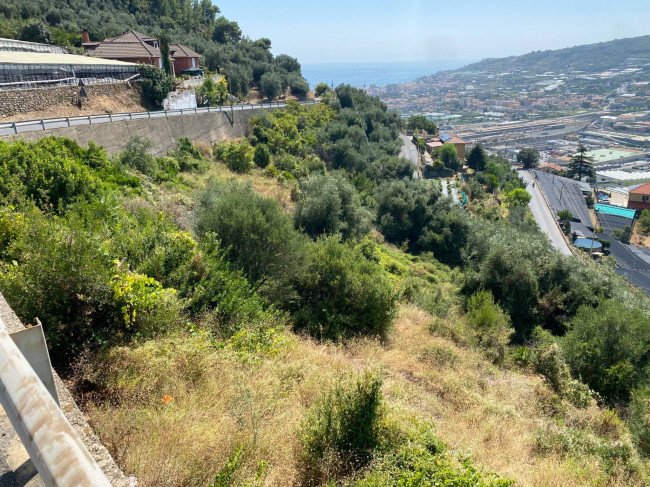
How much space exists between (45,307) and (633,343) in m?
12.9

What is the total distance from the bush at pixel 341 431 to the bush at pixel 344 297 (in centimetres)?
539

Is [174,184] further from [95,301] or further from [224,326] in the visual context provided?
[95,301]

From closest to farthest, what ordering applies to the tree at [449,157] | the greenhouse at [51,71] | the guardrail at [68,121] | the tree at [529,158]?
the guardrail at [68,121], the greenhouse at [51,71], the tree at [449,157], the tree at [529,158]

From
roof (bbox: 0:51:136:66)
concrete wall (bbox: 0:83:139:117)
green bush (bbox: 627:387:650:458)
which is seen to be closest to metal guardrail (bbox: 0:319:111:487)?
green bush (bbox: 627:387:650:458)

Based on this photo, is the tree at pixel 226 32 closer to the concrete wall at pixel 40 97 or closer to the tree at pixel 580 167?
the concrete wall at pixel 40 97

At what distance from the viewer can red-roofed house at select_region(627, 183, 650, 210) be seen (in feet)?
184

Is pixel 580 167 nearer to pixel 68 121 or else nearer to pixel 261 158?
pixel 261 158

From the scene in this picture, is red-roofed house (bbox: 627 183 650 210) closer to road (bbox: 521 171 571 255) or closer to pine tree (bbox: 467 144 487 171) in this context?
road (bbox: 521 171 571 255)

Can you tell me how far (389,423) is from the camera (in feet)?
15.4

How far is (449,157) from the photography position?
167ft

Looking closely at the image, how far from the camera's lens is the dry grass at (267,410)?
12.0 feet

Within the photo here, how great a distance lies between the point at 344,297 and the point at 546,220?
39401 mm

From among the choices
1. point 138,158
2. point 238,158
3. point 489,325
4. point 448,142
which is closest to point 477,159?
point 448,142

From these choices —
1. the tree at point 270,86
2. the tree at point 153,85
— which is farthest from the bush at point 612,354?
the tree at point 270,86
